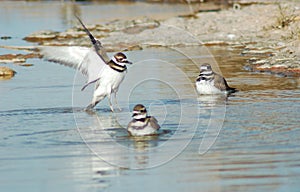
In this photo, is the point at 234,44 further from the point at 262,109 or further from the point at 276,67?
the point at 262,109

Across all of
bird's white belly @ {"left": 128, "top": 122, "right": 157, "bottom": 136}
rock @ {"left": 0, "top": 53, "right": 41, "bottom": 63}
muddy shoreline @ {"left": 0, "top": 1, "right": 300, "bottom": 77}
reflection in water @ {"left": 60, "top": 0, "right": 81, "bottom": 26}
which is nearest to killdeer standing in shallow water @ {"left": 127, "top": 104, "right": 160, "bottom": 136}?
bird's white belly @ {"left": 128, "top": 122, "right": 157, "bottom": 136}

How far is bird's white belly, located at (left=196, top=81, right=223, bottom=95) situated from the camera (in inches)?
500

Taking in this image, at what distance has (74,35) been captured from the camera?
23.1 metres

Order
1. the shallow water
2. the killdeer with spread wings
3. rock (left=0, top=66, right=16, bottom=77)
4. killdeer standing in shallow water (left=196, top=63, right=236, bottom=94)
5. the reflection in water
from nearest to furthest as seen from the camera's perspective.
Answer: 1. the shallow water
2. the killdeer with spread wings
3. killdeer standing in shallow water (left=196, top=63, right=236, bottom=94)
4. rock (left=0, top=66, right=16, bottom=77)
5. the reflection in water

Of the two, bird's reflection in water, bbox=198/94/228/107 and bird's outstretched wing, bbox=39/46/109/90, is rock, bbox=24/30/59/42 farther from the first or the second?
bird's reflection in water, bbox=198/94/228/107

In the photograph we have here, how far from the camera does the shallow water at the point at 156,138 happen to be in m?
7.27

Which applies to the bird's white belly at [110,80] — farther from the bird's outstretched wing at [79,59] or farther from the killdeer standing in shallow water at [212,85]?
the killdeer standing in shallow water at [212,85]

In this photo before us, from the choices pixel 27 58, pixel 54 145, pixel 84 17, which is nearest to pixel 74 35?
pixel 27 58

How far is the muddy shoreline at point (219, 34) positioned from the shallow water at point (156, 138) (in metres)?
2.65

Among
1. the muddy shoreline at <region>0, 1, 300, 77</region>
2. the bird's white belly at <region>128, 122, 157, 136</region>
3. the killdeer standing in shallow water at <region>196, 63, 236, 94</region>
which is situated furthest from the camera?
the muddy shoreline at <region>0, 1, 300, 77</region>

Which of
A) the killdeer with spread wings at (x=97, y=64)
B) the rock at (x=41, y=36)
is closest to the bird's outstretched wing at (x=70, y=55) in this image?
the killdeer with spread wings at (x=97, y=64)

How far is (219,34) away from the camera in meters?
21.5

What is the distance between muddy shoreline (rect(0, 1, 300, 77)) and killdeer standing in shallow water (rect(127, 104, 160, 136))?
19.8 ft

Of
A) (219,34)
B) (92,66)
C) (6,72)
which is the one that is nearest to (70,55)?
(92,66)
